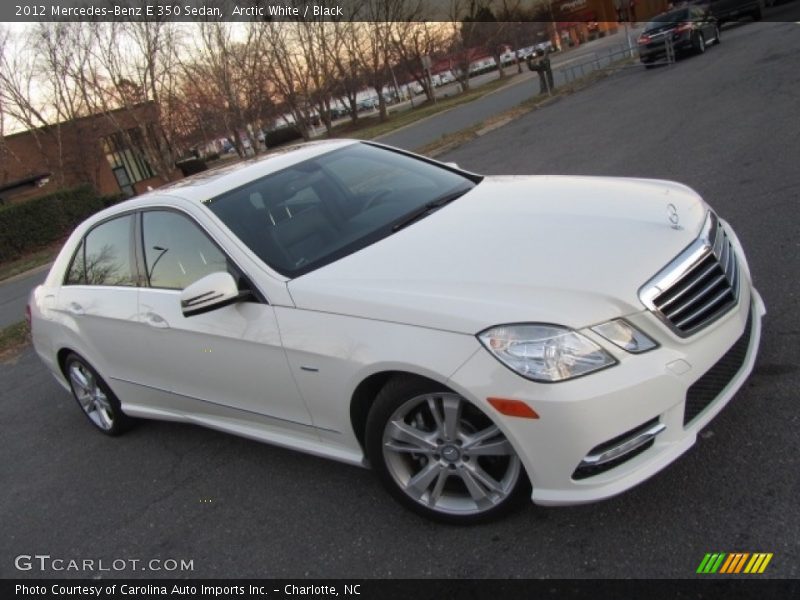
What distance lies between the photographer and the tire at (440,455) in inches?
110

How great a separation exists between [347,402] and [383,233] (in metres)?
0.96

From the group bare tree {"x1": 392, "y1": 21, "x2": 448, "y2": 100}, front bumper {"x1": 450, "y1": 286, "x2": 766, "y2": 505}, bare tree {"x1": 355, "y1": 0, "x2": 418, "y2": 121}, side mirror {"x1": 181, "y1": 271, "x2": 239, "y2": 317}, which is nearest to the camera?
front bumper {"x1": 450, "y1": 286, "x2": 766, "y2": 505}

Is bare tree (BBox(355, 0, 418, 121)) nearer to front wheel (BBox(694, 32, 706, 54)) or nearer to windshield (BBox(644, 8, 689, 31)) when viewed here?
windshield (BBox(644, 8, 689, 31))

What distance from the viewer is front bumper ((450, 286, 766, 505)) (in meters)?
2.49

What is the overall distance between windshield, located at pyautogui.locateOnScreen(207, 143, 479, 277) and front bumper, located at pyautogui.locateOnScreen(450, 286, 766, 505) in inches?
48.8

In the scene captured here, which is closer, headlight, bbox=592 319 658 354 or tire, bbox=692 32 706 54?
headlight, bbox=592 319 658 354

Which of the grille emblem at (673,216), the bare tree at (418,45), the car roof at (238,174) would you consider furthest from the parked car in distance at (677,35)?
the bare tree at (418,45)

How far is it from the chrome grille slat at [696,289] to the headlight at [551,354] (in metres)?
0.34

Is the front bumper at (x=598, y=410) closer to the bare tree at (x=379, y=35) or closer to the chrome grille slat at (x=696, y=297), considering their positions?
the chrome grille slat at (x=696, y=297)

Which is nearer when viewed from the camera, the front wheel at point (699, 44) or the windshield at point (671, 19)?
the front wheel at point (699, 44)

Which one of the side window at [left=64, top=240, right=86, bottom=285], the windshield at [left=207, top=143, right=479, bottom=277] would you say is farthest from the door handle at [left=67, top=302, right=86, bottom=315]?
the windshield at [left=207, top=143, right=479, bottom=277]

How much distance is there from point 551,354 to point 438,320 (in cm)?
46

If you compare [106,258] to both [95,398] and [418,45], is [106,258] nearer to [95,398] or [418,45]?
[95,398]

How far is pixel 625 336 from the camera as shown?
2.58 meters
